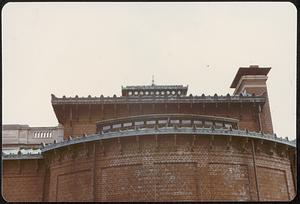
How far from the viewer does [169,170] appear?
1812cm

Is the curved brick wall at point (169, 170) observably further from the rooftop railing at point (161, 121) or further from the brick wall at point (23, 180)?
the brick wall at point (23, 180)

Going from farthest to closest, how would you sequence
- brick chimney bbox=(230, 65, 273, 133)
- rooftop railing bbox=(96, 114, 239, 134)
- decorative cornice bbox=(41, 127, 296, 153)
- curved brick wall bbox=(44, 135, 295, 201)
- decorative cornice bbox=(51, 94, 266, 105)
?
1. brick chimney bbox=(230, 65, 273, 133)
2. decorative cornice bbox=(51, 94, 266, 105)
3. rooftop railing bbox=(96, 114, 239, 134)
4. decorative cornice bbox=(41, 127, 296, 153)
5. curved brick wall bbox=(44, 135, 295, 201)

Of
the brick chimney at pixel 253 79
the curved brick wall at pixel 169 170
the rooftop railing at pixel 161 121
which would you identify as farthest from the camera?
the brick chimney at pixel 253 79

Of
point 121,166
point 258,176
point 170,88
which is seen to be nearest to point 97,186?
point 121,166

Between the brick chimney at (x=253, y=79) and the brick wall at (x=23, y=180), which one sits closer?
the brick wall at (x=23, y=180)

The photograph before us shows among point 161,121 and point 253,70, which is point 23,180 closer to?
point 161,121

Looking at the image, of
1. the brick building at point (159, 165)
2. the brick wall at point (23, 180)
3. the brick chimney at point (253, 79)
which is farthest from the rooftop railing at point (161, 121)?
the brick chimney at point (253, 79)

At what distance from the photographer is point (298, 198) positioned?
7824mm

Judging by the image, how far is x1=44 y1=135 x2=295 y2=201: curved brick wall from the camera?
18.0 meters

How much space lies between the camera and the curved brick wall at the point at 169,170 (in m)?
18.0

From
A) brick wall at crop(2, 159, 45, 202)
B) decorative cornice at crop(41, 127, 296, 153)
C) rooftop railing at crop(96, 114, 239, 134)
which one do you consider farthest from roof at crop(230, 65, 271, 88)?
brick wall at crop(2, 159, 45, 202)

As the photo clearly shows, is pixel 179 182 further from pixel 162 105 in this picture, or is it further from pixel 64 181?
pixel 162 105

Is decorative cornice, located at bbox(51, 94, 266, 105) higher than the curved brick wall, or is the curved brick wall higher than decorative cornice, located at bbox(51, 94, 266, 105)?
decorative cornice, located at bbox(51, 94, 266, 105)

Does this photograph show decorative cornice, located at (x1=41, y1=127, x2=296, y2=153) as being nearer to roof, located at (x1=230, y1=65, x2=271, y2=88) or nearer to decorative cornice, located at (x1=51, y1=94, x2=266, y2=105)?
decorative cornice, located at (x1=51, y1=94, x2=266, y2=105)
